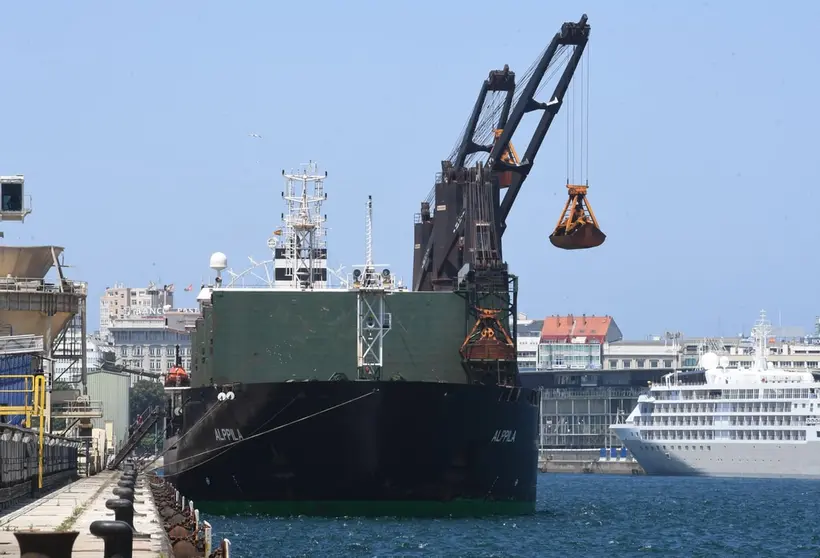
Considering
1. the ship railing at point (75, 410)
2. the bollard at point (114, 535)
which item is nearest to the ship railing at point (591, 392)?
the ship railing at point (75, 410)

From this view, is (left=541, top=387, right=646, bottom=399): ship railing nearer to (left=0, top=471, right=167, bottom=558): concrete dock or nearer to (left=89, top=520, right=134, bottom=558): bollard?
(left=0, top=471, right=167, bottom=558): concrete dock

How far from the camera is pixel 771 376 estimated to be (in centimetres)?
13938

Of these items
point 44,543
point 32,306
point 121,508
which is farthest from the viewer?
point 32,306

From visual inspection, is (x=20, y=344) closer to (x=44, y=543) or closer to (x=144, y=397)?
(x=44, y=543)

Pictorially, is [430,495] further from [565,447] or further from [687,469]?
[565,447]

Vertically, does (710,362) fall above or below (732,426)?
→ above

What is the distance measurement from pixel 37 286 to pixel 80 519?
39.2m

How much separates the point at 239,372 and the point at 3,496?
61.1ft

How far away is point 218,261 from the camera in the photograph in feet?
188

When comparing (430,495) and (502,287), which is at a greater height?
(502,287)

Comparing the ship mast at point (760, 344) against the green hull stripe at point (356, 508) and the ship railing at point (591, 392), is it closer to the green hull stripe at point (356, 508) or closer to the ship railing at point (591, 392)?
the ship railing at point (591, 392)

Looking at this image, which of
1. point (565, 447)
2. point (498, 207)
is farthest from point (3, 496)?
point (565, 447)

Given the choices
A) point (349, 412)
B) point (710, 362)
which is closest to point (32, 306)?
point (349, 412)

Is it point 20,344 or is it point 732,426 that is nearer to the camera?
point 20,344
